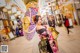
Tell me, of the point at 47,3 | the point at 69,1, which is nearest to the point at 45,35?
the point at 47,3

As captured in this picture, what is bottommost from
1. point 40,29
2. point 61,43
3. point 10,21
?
point 61,43

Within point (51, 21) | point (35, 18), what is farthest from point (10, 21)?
point (51, 21)

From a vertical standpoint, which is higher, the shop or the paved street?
the shop

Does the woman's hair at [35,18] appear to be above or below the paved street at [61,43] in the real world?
above

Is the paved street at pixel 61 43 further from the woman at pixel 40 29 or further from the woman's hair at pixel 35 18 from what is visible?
the woman's hair at pixel 35 18

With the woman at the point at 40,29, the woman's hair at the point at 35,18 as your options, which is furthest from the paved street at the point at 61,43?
the woman's hair at the point at 35,18

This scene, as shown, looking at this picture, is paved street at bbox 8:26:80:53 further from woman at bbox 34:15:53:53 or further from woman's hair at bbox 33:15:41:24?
woman's hair at bbox 33:15:41:24

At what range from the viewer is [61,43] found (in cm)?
176

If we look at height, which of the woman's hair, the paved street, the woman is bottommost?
the paved street

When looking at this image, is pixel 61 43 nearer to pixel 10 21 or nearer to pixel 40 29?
pixel 40 29

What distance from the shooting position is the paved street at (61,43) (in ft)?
5.66

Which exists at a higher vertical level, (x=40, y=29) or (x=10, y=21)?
(x=10, y=21)

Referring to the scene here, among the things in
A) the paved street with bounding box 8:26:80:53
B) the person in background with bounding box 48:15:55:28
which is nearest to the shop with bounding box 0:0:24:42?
the paved street with bounding box 8:26:80:53

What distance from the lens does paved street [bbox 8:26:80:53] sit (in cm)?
173
